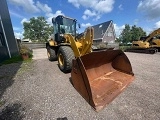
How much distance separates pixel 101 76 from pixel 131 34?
2900 cm

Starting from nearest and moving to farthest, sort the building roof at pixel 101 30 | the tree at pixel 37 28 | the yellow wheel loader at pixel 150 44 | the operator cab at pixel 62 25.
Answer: the operator cab at pixel 62 25 → the yellow wheel loader at pixel 150 44 → the building roof at pixel 101 30 → the tree at pixel 37 28

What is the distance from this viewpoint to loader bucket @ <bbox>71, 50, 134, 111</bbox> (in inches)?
98.5

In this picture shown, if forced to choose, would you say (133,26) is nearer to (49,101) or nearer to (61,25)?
(61,25)

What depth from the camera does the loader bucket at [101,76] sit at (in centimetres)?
250

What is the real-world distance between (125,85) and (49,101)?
2.22m

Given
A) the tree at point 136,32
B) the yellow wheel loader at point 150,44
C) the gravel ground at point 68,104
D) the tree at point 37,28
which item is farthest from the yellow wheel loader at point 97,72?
the tree at point 37,28

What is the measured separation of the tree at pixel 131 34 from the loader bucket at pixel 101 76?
25780 mm

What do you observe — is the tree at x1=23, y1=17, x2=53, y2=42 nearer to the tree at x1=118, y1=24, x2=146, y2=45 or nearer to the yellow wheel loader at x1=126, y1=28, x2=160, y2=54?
the tree at x1=118, y1=24, x2=146, y2=45

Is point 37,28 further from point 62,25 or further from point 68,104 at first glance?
point 68,104

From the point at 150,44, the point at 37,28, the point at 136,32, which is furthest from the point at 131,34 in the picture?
the point at 37,28

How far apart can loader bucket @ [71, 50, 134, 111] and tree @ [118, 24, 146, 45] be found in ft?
84.6

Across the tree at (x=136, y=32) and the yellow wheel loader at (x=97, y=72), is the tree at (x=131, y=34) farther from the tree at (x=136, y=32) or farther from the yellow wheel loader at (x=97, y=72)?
the yellow wheel loader at (x=97, y=72)

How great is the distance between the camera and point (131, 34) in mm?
28516

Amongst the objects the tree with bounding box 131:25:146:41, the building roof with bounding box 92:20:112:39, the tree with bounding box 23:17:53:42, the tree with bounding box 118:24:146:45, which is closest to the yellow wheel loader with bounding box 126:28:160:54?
the building roof with bounding box 92:20:112:39
